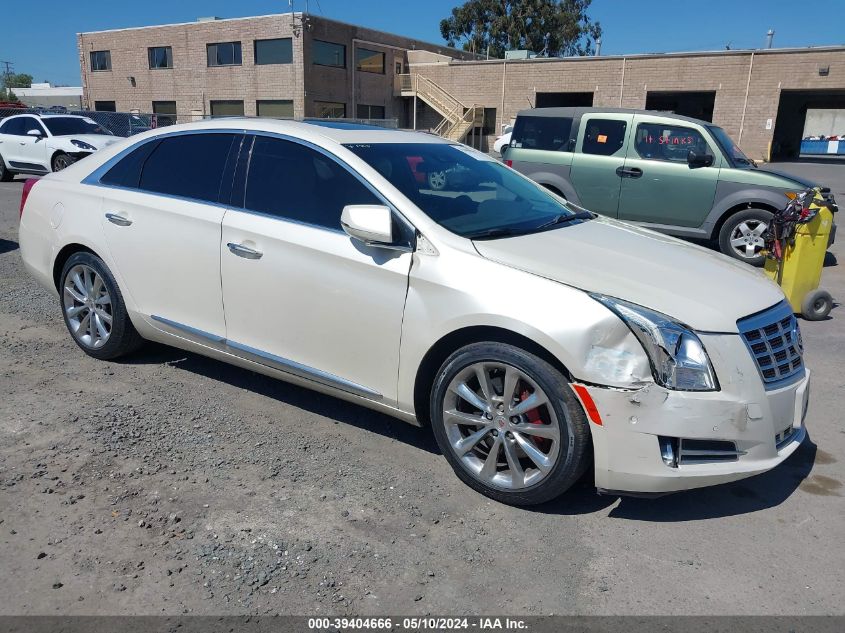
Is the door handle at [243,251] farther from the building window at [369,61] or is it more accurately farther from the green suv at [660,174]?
the building window at [369,61]

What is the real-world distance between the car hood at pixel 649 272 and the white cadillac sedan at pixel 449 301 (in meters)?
0.02

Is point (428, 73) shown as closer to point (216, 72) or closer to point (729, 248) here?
point (216, 72)

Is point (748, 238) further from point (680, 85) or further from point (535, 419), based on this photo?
point (680, 85)

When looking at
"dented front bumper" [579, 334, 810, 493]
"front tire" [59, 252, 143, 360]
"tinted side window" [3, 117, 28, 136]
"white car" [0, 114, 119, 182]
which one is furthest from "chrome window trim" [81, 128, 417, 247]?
"tinted side window" [3, 117, 28, 136]

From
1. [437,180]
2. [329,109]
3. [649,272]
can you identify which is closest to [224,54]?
[329,109]

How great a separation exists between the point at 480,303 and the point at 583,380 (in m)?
0.59

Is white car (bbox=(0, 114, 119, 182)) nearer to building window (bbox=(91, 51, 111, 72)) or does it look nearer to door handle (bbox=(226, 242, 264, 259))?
door handle (bbox=(226, 242, 264, 259))

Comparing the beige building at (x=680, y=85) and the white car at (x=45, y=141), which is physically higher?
the beige building at (x=680, y=85)

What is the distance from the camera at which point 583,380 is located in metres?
2.99

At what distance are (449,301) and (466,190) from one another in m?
1.08

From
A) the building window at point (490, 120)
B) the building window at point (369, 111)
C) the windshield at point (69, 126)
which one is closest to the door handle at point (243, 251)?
Result: the windshield at point (69, 126)

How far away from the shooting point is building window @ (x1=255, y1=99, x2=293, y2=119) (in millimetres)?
41812

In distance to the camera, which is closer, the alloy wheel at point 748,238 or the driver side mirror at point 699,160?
the alloy wheel at point 748,238

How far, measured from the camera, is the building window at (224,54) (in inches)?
1698
